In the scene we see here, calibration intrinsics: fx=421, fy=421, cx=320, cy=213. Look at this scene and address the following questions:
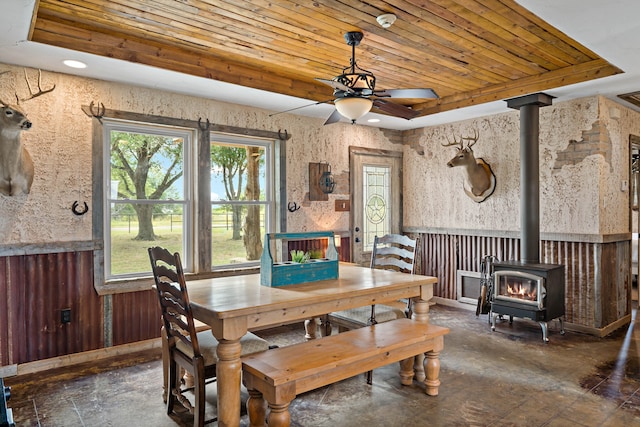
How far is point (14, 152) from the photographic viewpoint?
331cm

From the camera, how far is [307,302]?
2.57 metres

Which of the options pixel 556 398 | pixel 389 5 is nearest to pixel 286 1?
pixel 389 5

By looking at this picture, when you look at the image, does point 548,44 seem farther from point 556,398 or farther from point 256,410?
point 256,410

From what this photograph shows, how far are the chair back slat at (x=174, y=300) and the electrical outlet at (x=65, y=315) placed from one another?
57.6 inches

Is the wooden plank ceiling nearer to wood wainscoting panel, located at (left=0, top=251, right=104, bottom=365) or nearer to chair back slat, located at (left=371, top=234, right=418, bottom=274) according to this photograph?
chair back slat, located at (left=371, top=234, right=418, bottom=274)

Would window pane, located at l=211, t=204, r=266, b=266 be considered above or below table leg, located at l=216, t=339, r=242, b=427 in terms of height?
above

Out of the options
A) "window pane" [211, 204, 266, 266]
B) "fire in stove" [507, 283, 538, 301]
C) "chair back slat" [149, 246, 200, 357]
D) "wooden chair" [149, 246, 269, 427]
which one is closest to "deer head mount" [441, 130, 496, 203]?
"fire in stove" [507, 283, 538, 301]

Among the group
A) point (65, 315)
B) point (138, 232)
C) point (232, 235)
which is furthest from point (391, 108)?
point (65, 315)

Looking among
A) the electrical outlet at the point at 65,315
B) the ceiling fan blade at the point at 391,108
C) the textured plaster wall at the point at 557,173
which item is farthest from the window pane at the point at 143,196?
the textured plaster wall at the point at 557,173

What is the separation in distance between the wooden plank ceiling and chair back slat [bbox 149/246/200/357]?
1.71 m

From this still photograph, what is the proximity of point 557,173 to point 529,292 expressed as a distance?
4.70 feet

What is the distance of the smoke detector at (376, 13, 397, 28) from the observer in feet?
9.77

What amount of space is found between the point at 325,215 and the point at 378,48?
2.47 metres

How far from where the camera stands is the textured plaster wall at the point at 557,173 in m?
4.50
